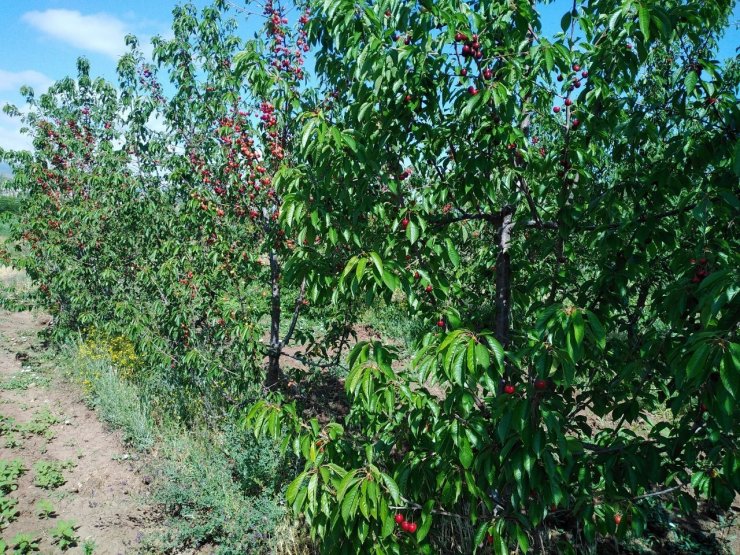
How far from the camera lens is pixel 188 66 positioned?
454 cm

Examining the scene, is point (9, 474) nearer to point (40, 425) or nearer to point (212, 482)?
point (40, 425)

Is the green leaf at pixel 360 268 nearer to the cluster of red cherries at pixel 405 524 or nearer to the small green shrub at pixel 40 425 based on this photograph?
the cluster of red cherries at pixel 405 524

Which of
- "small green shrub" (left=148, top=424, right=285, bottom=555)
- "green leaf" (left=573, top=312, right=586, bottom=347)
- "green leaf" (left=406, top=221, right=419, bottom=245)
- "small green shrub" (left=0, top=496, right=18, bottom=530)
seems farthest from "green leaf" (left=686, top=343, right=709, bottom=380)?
"small green shrub" (left=0, top=496, right=18, bottom=530)

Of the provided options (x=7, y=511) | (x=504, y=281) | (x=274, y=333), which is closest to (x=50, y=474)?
(x=7, y=511)

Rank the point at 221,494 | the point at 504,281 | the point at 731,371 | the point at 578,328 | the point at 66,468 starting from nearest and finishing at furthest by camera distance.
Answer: the point at 731,371 < the point at 578,328 < the point at 504,281 < the point at 221,494 < the point at 66,468

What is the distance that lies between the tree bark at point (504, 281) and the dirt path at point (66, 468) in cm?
319

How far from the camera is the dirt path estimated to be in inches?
153

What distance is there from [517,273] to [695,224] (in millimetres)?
934

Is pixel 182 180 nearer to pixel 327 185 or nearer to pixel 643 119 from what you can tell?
pixel 327 185

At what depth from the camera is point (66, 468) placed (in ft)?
15.8

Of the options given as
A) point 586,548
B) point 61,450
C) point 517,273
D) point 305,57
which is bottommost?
point 61,450

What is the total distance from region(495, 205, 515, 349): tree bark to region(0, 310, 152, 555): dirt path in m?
3.19

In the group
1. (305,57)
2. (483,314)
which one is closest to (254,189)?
(305,57)

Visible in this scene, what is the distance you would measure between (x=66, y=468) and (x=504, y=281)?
473 cm
